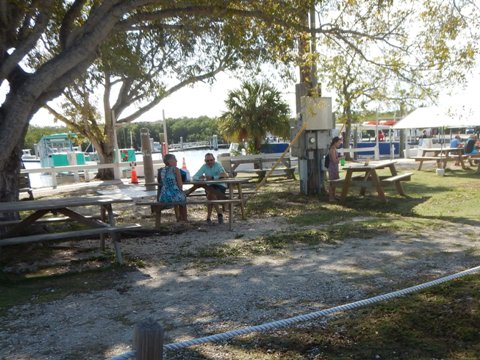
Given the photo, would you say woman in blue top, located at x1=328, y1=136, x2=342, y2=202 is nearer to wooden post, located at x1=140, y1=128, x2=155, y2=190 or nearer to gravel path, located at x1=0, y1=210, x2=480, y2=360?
gravel path, located at x1=0, y1=210, x2=480, y2=360

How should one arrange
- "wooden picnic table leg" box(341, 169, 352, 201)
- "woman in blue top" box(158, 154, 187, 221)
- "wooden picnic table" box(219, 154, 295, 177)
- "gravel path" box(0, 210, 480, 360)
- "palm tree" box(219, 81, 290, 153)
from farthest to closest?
"palm tree" box(219, 81, 290, 153), "wooden picnic table" box(219, 154, 295, 177), "wooden picnic table leg" box(341, 169, 352, 201), "woman in blue top" box(158, 154, 187, 221), "gravel path" box(0, 210, 480, 360)

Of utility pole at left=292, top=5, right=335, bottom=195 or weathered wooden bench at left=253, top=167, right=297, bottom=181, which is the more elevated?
utility pole at left=292, top=5, right=335, bottom=195

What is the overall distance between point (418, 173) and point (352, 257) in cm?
1210

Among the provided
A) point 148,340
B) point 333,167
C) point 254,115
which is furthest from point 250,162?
point 148,340

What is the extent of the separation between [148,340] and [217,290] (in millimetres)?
2829

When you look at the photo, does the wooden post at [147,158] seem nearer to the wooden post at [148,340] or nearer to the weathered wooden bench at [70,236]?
the weathered wooden bench at [70,236]

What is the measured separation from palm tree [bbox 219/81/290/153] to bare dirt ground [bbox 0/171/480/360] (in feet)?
45.0

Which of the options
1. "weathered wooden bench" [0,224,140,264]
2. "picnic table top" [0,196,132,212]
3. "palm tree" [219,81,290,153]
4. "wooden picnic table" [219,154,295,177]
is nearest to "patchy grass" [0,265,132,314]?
"weathered wooden bench" [0,224,140,264]

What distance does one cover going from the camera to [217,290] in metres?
4.75

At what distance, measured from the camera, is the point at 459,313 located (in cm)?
362

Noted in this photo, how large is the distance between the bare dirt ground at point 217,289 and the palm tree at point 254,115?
1371cm

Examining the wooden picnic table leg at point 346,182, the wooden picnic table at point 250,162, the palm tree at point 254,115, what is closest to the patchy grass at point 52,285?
the wooden picnic table leg at point 346,182

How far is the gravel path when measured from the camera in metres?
3.70

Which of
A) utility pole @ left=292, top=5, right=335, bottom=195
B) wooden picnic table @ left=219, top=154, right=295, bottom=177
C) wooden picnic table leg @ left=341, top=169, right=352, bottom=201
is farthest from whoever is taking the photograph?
wooden picnic table @ left=219, top=154, right=295, bottom=177
